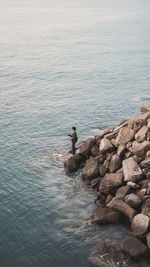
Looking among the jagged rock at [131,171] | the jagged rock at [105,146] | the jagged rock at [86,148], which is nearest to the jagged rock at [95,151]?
the jagged rock at [86,148]

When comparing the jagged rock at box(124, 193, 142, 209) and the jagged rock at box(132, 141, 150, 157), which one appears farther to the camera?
the jagged rock at box(132, 141, 150, 157)

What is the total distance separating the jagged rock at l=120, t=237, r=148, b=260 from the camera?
20844mm

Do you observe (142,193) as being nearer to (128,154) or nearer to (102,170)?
(128,154)

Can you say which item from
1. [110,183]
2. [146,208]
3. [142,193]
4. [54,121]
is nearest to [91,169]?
[110,183]

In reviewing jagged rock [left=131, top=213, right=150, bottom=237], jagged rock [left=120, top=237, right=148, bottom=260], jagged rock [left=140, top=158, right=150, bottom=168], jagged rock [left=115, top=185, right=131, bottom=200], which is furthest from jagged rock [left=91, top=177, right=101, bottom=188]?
jagged rock [left=120, top=237, right=148, bottom=260]

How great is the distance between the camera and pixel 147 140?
2900 cm

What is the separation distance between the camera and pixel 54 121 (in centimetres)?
4653

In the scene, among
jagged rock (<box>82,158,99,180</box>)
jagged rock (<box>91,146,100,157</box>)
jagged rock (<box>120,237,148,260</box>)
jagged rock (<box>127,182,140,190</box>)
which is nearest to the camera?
jagged rock (<box>120,237,148,260</box>)

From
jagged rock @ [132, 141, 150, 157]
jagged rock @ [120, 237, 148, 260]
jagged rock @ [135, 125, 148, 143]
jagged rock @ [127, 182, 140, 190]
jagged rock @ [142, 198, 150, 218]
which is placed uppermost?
jagged rock @ [135, 125, 148, 143]

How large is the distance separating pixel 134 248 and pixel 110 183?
23.0 ft

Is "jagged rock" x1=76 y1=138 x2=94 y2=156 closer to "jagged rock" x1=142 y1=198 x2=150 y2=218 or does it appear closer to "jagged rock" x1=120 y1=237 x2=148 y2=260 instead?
"jagged rock" x1=142 y1=198 x2=150 y2=218

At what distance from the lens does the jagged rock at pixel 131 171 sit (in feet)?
87.6

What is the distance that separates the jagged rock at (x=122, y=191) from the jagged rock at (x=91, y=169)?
4.08 m

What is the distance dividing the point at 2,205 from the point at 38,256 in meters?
6.90
